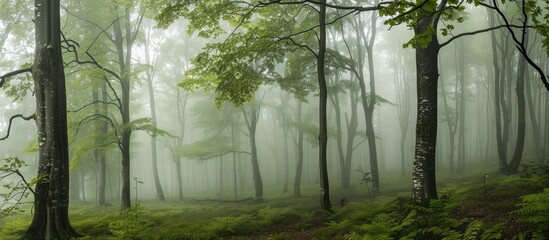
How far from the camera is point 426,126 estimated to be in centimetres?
788

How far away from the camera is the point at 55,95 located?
7.55m

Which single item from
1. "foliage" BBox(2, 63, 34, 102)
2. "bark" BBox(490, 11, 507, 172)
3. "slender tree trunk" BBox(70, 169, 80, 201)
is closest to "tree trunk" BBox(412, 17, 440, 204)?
"bark" BBox(490, 11, 507, 172)

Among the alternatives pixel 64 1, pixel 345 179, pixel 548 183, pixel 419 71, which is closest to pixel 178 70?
pixel 64 1

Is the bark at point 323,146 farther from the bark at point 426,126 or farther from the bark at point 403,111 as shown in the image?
the bark at point 403,111

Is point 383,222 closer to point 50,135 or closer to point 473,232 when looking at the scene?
point 473,232

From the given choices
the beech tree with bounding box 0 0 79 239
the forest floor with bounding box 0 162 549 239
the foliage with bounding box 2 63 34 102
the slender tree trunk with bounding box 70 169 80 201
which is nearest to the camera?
the forest floor with bounding box 0 162 549 239

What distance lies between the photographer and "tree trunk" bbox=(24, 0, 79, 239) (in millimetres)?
7219

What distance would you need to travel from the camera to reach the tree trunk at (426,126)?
25.7ft

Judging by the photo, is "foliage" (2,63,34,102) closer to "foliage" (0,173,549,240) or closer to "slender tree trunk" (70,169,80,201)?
"foliage" (0,173,549,240)

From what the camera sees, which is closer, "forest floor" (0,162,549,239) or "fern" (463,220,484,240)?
"fern" (463,220,484,240)

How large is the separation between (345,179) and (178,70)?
16177mm

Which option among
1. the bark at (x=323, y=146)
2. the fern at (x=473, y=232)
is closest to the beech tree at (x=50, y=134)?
the bark at (x=323, y=146)

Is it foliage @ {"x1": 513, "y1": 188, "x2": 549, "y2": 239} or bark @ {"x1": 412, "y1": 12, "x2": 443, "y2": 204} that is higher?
bark @ {"x1": 412, "y1": 12, "x2": 443, "y2": 204}

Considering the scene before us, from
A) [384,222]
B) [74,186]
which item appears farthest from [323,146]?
[74,186]
